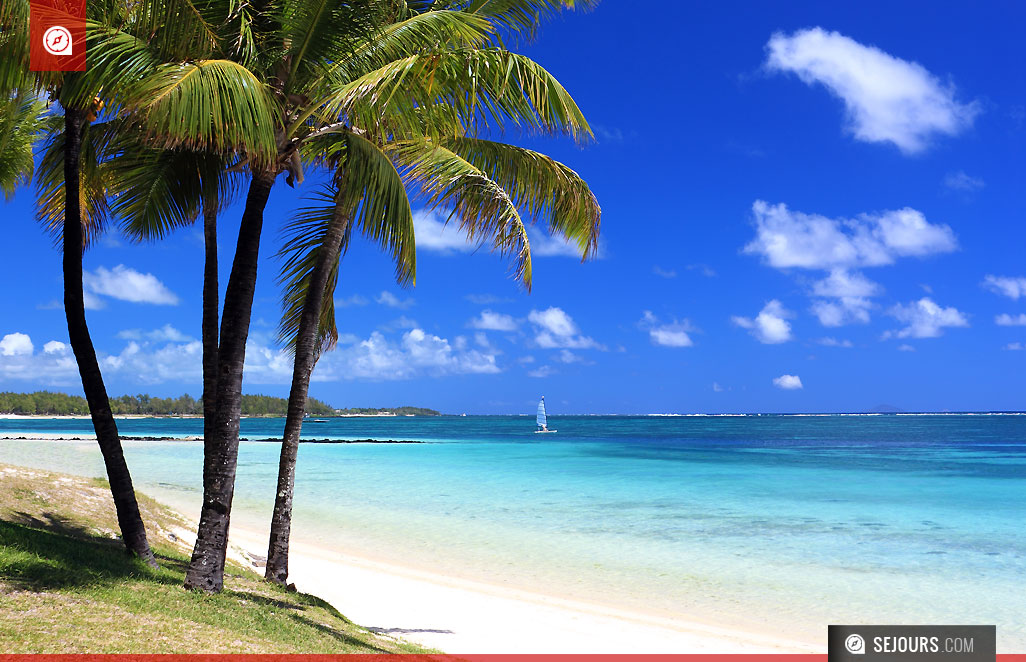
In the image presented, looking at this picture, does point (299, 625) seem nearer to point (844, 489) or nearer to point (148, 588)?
point (148, 588)

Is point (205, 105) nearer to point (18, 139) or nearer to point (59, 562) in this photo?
point (59, 562)

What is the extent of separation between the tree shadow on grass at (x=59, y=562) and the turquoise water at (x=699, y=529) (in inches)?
273

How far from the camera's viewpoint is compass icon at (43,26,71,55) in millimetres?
5691

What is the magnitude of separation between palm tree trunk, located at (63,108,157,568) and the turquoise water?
22.7ft

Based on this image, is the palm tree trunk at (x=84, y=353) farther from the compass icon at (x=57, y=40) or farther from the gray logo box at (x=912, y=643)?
the gray logo box at (x=912, y=643)

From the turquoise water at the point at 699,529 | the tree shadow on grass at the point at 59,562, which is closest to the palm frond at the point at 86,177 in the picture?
the tree shadow on grass at the point at 59,562

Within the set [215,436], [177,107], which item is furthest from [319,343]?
[177,107]

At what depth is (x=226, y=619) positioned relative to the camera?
6297 millimetres

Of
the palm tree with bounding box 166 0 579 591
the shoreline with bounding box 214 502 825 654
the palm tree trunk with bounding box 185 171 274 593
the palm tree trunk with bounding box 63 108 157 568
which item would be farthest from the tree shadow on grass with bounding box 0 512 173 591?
the shoreline with bounding box 214 502 825 654

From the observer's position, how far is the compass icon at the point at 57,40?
5691 millimetres

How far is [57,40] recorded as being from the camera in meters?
5.73

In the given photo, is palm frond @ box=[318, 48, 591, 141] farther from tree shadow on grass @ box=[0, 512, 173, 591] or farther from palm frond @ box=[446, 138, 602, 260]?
tree shadow on grass @ box=[0, 512, 173, 591]

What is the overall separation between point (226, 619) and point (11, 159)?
7352 millimetres

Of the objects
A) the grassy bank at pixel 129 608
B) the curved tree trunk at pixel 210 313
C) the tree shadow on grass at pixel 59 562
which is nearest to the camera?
the grassy bank at pixel 129 608
